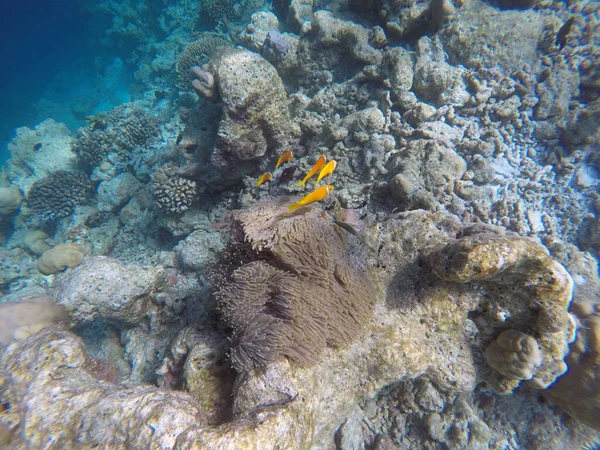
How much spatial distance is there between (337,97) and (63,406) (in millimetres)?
6008

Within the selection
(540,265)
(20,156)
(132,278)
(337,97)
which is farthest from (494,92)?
(20,156)

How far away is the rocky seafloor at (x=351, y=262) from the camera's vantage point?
2.43 m

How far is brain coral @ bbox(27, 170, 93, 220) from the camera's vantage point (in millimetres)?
8469

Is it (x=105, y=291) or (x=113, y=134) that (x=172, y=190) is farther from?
(x=113, y=134)

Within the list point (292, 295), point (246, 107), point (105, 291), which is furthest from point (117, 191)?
point (292, 295)

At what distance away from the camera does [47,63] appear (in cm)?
2992


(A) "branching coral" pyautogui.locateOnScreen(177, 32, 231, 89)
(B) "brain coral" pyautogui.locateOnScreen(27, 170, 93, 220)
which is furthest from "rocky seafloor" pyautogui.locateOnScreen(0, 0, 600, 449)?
(A) "branching coral" pyautogui.locateOnScreen(177, 32, 231, 89)

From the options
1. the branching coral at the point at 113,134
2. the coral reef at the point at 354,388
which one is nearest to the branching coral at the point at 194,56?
the branching coral at the point at 113,134

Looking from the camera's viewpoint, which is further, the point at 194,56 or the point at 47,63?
the point at 47,63

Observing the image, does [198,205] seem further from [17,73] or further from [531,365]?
[17,73]

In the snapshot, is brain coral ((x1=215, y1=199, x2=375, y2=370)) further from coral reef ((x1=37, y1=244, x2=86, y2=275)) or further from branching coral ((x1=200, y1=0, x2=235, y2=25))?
branching coral ((x1=200, y1=0, x2=235, y2=25))

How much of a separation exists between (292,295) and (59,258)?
25.3ft

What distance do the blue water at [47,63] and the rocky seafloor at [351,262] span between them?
59.0ft

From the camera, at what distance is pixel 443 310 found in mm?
2809
